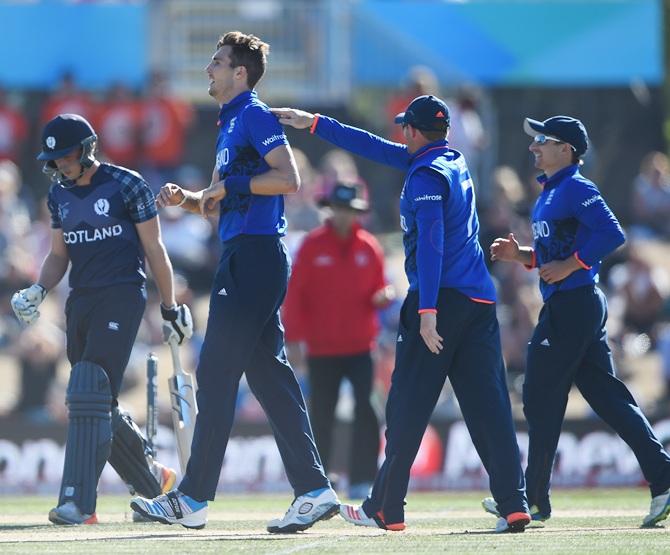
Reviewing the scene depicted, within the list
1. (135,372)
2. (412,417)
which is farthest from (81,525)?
(135,372)

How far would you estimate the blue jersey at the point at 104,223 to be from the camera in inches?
356

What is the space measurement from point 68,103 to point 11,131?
927 mm

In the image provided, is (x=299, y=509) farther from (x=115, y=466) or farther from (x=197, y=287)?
(x=197, y=287)

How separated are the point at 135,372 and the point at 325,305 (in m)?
5.09

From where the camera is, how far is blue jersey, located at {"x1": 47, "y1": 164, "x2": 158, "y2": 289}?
356 inches

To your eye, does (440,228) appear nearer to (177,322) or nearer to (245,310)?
(245,310)

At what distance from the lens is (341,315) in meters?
12.9

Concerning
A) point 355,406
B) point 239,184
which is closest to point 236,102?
point 239,184

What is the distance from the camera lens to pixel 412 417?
27.7 ft

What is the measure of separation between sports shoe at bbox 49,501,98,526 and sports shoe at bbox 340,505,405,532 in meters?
1.44

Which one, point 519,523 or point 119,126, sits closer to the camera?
point 519,523

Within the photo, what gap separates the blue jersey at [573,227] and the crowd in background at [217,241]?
5879 mm

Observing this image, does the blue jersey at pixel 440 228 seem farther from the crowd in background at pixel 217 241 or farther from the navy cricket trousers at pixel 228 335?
the crowd in background at pixel 217 241

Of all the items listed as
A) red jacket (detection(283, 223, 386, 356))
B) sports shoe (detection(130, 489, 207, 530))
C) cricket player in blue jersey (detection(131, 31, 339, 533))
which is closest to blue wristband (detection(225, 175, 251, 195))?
cricket player in blue jersey (detection(131, 31, 339, 533))
